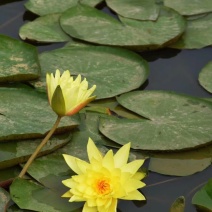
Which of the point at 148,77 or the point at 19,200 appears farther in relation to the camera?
the point at 148,77

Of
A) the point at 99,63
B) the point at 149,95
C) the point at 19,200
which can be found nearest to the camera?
the point at 19,200

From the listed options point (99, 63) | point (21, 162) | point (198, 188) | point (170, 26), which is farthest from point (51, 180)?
point (170, 26)

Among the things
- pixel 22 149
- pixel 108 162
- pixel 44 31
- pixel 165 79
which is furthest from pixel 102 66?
pixel 108 162

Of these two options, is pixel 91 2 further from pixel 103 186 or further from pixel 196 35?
pixel 103 186

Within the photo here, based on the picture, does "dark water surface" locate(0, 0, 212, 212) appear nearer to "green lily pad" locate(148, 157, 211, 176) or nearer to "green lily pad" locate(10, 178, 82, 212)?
"green lily pad" locate(148, 157, 211, 176)

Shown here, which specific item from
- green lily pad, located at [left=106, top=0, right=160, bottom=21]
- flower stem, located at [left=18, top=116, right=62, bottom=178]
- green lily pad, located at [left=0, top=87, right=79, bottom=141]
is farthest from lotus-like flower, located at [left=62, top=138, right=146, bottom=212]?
green lily pad, located at [left=106, top=0, right=160, bottom=21]

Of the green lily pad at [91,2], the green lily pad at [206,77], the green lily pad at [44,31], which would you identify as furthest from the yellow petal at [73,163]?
the green lily pad at [91,2]

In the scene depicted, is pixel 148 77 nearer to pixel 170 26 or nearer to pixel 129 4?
pixel 170 26
